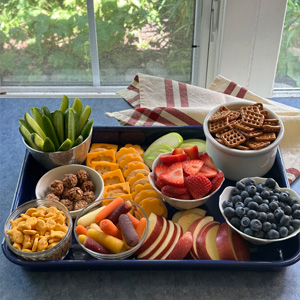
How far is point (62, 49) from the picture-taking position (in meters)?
1.57

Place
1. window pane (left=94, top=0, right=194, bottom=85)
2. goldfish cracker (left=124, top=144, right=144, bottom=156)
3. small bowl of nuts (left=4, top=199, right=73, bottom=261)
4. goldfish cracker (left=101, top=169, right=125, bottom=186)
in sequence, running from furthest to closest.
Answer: window pane (left=94, top=0, right=194, bottom=85)
goldfish cracker (left=124, top=144, right=144, bottom=156)
goldfish cracker (left=101, top=169, right=125, bottom=186)
small bowl of nuts (left=4, top=199, right=73, bottom=261)

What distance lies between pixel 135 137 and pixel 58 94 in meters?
0.50

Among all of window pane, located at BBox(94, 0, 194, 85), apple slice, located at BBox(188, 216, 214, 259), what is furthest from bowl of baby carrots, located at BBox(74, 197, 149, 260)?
window pane, located at BBox(94, 0, 194, 85)

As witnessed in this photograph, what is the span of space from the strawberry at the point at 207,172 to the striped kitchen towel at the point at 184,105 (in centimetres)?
29

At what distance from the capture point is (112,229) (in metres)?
0.86

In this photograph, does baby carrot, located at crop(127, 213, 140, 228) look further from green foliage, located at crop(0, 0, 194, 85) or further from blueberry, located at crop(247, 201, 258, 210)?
green foliage, located at crop(0, 0, 194, 85)

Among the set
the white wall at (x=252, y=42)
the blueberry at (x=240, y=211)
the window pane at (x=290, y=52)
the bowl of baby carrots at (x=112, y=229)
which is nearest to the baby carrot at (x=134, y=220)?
the bowl of baby carrots at (x=112, y=229)

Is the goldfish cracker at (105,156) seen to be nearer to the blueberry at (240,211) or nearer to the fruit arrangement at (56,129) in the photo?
the fruit arrangement at (56,129)

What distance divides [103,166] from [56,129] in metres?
0.15

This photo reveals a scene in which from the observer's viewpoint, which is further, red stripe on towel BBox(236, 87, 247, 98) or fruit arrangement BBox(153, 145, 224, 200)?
red stripe on towel BBox(236, 87, 247, 98)

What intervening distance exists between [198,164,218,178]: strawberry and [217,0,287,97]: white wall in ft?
2.13

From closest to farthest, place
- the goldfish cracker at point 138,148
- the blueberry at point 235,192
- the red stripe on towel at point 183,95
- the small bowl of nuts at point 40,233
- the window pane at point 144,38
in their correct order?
the small bowl of nuts at point 40,233 < the blueberry at point 235,192 < the goldfish cracker at point 138,148 < the red stripe on towel at point 183,95 < the window pane at point 144,38

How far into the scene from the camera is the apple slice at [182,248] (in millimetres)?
864

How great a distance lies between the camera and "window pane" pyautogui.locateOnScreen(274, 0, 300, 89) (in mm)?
1502
